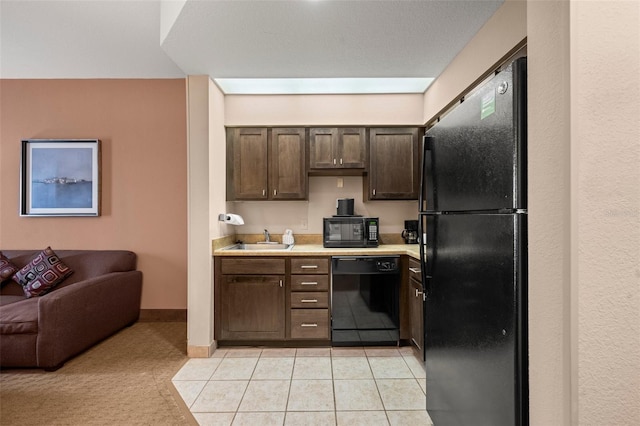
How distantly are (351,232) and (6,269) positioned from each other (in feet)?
11.8

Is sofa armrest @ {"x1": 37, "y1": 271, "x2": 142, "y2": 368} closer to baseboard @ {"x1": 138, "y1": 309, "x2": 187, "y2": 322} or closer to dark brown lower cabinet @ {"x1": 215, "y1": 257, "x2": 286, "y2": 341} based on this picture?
baseboard @ {"x1": 138, "y1": 309, "x2": 187, "y2": 322}

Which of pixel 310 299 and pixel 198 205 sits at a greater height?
pixel 198 205

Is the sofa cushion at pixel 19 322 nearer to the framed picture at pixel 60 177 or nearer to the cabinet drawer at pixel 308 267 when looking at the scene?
the framed picture at pixel 60 177

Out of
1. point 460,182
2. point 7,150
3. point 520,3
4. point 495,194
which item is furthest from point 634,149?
point 7,150

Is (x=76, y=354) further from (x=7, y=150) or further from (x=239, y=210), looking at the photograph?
(x=7, y=150)

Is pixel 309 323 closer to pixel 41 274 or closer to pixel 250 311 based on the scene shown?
pixel 250 311

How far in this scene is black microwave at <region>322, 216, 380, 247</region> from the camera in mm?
3375

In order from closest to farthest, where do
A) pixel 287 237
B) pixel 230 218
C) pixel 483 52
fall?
pixel 483 52, pixel 230 218, pixel 287 237

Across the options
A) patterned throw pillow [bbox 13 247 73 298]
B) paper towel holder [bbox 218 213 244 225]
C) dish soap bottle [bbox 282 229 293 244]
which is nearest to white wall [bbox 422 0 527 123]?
dish soap bottle [bbox 282 229 293 244]

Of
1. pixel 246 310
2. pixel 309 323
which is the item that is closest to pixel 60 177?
pixel 246 310

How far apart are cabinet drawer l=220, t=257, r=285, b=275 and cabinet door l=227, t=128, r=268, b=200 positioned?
695 millimetres

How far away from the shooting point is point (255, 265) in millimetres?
3162

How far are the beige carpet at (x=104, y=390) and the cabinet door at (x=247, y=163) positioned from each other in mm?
1642

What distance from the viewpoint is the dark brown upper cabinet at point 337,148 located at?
3.49m
